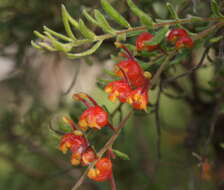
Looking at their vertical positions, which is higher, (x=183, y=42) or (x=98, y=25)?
(x=98, y=25)

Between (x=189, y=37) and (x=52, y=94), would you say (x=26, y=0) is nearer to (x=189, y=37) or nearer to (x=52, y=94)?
(x=189, y=37)

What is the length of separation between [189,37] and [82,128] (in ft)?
0.84

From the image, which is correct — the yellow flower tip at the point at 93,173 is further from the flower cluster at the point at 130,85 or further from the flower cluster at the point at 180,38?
the flower cluster at the point at 180,38

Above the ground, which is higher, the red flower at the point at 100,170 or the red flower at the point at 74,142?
the red flower at the point at 74,142

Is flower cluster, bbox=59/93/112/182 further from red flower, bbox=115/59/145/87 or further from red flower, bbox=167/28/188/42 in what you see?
red flower, bbox=167/28/188/42

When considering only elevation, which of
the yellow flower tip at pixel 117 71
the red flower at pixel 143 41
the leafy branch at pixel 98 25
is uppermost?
the leafy branch at pixel 98 25

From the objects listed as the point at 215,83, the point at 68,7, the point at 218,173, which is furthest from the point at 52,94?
the point at 215,83

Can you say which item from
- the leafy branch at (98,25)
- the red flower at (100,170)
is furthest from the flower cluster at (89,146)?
the leafy branch at (98,25)

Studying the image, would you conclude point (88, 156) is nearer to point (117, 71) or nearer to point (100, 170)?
point (100, 170)

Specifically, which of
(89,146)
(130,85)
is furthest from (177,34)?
(89,146)

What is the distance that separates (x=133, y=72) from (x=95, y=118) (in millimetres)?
109

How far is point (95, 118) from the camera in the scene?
669 mm

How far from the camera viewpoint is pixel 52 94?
3385 millimetres

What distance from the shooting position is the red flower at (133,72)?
692 mm
